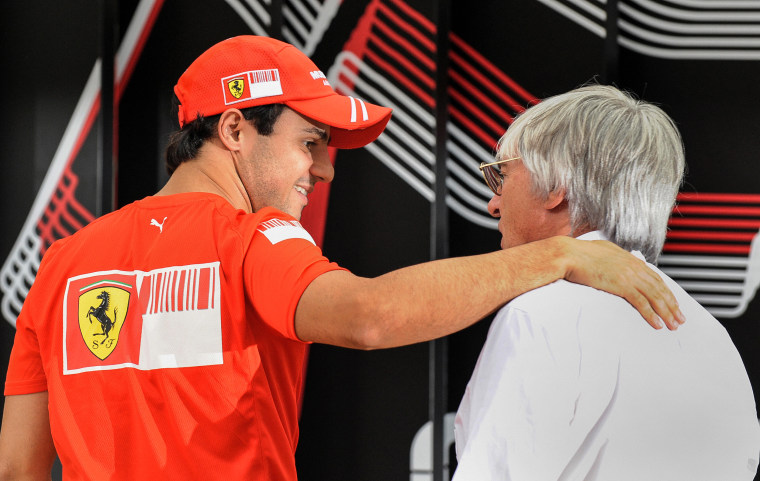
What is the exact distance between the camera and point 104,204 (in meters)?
3.26

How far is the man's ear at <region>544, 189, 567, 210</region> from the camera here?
119cm

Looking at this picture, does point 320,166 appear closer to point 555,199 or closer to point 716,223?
point 555,199

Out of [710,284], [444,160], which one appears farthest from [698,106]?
[444,160]

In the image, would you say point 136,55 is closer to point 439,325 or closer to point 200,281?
point 200,281

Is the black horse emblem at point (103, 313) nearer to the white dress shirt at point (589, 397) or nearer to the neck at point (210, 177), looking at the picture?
the neck at point (210, 177)

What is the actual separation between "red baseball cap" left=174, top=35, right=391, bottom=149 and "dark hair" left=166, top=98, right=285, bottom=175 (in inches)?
0.6

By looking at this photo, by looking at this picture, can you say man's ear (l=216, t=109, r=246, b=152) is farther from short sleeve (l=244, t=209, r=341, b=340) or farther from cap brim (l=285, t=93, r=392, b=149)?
short sleeve (l=244, t=209, r=341, b=340)

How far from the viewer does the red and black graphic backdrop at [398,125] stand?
10.1 feet

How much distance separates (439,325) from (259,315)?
0.29m

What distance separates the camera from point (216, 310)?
1113mm

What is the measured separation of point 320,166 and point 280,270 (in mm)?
435

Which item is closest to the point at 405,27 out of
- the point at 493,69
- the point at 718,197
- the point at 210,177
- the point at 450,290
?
the point at 493,69

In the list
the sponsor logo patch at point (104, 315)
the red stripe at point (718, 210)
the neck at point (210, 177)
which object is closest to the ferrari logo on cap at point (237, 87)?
the neck at point (210, 177)

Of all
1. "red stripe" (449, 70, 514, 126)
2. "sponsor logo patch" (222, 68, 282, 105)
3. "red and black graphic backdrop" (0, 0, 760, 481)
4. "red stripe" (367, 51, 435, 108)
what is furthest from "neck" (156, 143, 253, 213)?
"red stripe" (449, 70, 514, 126)
